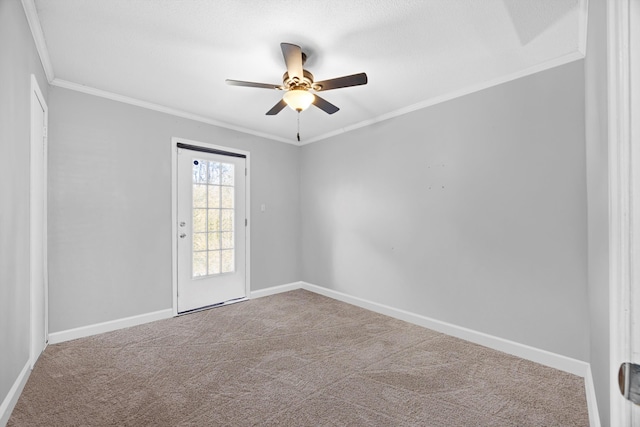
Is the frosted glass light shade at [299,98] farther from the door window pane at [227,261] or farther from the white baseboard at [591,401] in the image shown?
the white baseboard at [591,401]

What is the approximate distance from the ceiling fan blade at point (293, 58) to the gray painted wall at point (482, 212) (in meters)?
1.69

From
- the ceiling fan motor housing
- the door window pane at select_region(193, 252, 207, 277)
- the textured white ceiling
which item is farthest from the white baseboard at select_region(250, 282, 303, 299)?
the ceiling fan motor housing

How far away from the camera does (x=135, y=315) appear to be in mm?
3359

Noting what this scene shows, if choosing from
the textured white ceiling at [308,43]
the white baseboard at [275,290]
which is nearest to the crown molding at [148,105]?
the textured white ceiling at [308,43]

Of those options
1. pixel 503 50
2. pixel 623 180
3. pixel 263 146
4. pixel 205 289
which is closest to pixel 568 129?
Result: pixel 503 50

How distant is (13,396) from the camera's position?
73.6 inches

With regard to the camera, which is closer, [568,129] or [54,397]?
[54,397]

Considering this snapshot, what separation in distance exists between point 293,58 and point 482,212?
7.11 ft

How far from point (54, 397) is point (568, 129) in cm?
418

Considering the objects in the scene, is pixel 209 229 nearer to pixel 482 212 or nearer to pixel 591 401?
pixel 482 212

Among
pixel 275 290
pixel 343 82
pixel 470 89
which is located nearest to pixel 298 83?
pixel 343 82

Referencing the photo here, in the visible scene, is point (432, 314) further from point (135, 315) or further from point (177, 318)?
point (135, 315)

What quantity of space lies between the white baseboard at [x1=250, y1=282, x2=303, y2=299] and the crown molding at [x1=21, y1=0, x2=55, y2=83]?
3.30 metres

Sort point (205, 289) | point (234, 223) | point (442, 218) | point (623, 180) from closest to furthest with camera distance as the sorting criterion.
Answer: point (623, 180)
point (442, 218)
point (205, 289)
point (234, 223)
